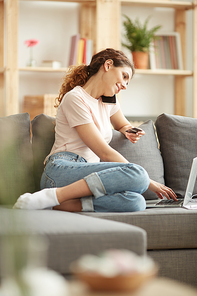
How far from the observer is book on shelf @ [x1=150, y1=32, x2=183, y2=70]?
126 inches

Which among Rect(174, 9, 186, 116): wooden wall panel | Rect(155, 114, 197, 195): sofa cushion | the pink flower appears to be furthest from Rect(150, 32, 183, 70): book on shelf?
Rect(155, 114, 197, 195): sofa cushion

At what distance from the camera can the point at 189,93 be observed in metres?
3.36

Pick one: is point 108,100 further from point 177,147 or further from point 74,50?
point 74,50

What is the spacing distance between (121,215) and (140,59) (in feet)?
6.71

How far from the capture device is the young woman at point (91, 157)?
140cm

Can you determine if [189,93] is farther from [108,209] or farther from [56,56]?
[108,209]

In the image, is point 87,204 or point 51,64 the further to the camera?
point 51,64

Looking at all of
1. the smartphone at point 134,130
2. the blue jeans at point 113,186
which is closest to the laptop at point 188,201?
the blue jeans at point 113,186

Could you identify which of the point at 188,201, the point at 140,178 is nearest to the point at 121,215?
the point at 140,178

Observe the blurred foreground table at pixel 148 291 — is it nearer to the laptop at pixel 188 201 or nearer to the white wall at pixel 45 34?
the laptop at pixel 188 201

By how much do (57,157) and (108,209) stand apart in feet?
1.19

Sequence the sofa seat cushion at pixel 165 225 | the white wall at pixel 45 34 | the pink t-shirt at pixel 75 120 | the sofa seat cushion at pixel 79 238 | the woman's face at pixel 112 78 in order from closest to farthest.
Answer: the sofa seat cushion at pixel 79 238 → the sofa seat cushion at pixel 165 225 → the pink t-shirt at pixel 75 120 → the woman's face at pixel 112 78 → the white wall at pixel 45 34

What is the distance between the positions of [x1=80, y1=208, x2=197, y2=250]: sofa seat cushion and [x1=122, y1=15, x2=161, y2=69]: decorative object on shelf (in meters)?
1.98

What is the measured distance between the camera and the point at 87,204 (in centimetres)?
143
